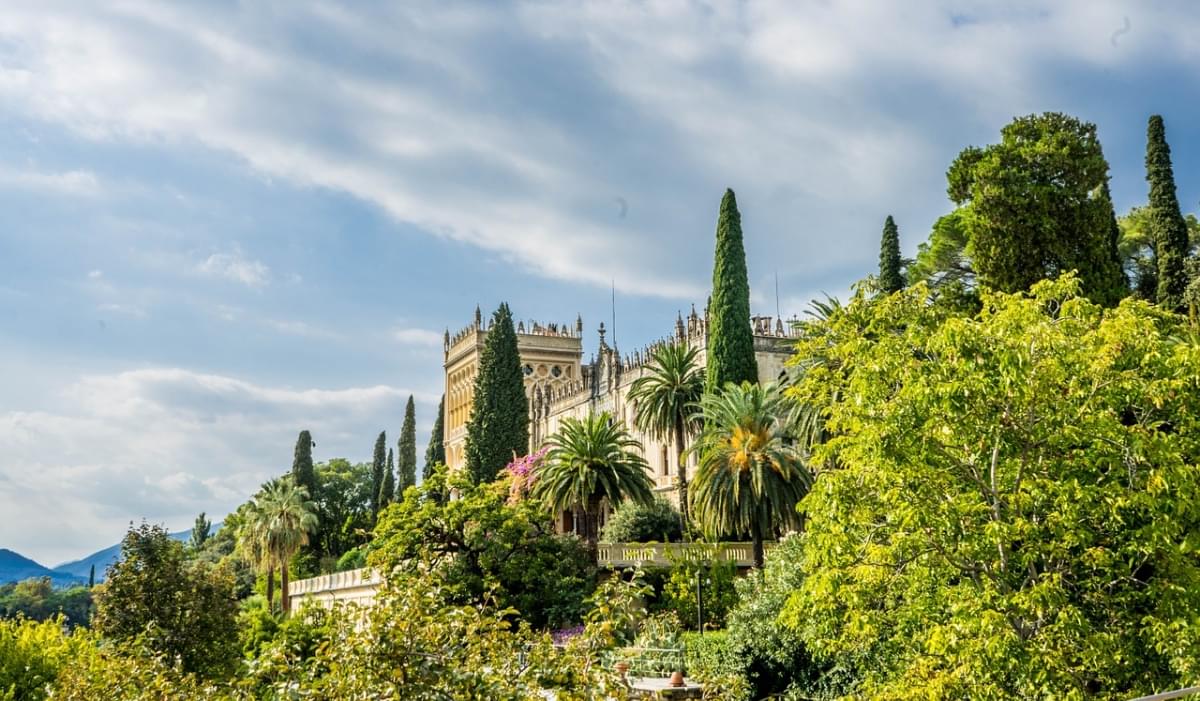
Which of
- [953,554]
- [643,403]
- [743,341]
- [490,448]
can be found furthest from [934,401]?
[490,448]

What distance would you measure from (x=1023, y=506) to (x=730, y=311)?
2494 centimetres

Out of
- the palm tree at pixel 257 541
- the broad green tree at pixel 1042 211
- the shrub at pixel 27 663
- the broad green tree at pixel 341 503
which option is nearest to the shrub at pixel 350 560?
the broad green tree at pixel 341 503

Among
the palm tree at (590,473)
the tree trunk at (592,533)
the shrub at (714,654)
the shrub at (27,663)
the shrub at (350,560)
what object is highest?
the palm tree at (590,473)

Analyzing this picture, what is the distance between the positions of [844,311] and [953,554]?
4519 mm

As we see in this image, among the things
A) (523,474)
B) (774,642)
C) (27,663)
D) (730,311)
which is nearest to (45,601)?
(523,474)

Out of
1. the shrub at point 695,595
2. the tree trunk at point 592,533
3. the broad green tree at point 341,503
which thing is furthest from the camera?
the broad green tree at point 341,503

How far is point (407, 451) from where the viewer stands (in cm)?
7694

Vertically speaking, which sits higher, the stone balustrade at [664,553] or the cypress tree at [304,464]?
the cypress tree at [304,464]

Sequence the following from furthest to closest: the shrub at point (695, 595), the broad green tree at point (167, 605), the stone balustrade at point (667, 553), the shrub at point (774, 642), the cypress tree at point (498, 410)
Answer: the cypress tree at point (498, 410), the stone balustrade at point (667, 553), the shrub at point (695, 595), the broad green tree at point (167, 605), the shrub at point (774, 642)

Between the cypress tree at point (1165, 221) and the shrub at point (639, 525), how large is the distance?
1815 centimetres

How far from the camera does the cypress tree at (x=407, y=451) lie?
239 ft

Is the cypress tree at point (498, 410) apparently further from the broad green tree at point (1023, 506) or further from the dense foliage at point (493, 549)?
the broad green tree at point (1023, 506)

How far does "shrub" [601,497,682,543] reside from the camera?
37.8 meters

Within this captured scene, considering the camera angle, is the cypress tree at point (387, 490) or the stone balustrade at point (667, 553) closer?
the stone balustrade at point (667, 553)
